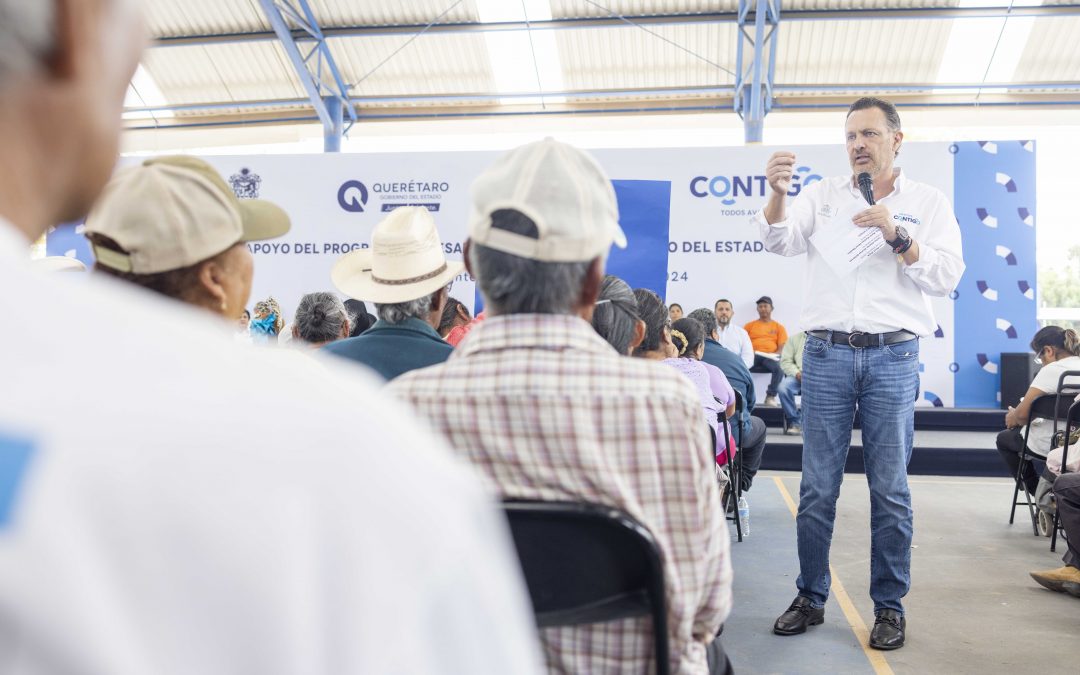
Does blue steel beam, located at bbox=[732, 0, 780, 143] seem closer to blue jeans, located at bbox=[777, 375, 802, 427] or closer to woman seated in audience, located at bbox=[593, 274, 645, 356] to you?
blue jeans, located at bbox=[777, 375, 802, 427]

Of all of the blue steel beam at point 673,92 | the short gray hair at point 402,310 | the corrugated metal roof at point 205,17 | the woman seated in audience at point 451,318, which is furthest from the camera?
the blue steel beam at point 673,92

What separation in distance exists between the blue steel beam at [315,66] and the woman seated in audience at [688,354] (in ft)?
29.5

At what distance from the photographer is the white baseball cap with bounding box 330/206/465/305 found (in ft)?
7.84

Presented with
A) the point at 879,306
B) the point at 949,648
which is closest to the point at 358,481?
the point at 879,306

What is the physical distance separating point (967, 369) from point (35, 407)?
8.77 metres

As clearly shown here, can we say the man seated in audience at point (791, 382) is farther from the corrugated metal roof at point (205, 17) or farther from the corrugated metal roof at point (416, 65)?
the corrugated metal roof at point (205, 17)

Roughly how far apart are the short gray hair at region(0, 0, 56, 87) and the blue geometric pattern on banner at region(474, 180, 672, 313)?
389 centimetres

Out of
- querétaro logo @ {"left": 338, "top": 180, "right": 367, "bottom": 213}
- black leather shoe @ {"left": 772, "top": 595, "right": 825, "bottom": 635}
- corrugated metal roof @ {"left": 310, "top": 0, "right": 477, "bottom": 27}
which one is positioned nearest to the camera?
black leather shoe @ {"left": 772, "top": 595, "right": 825, "bottom": 635}

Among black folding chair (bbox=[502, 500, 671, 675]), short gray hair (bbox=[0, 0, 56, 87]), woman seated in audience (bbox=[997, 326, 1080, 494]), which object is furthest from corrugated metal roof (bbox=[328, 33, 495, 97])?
short gray hair (bbox=[0, 0, 56, 87])

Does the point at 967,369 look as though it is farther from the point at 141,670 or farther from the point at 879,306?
the point at 141,670

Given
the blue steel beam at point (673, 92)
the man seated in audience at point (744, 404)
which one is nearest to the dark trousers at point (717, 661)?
the man seated in audience at point (744, 404)

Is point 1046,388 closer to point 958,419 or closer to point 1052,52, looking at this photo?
point 958,419

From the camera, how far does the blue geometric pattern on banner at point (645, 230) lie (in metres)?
4.40

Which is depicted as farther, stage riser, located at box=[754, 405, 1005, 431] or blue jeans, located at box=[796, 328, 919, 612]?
stage riser, located at box=[754, 405, 1005, 431]
